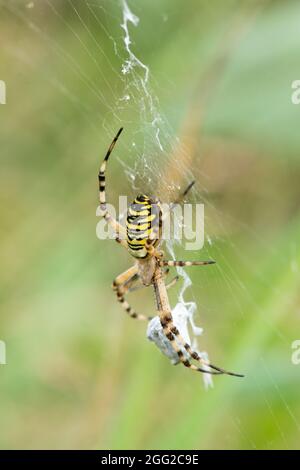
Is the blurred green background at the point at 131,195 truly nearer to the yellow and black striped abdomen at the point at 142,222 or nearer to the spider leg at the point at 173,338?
the spider leg at the point at 173,338

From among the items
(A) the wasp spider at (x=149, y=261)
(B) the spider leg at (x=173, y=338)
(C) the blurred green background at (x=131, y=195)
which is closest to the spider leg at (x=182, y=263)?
(A) the wasp spider at (x=149, y=261)

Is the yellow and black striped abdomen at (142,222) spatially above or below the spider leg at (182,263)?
above

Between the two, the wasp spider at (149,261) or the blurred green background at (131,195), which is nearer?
the wasp spider at (149,261)

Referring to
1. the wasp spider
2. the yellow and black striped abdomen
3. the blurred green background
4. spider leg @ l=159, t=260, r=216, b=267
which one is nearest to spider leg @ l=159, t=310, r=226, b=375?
the wasp spider

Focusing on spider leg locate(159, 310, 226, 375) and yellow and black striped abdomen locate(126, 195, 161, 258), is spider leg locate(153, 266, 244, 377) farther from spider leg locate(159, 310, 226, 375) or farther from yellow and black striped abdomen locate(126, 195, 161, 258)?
yellow and black striped abdomen locate(126, 195, 161, 258)

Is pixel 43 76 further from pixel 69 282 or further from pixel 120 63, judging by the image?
pixel 69 282

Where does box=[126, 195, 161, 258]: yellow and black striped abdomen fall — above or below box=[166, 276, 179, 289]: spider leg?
above

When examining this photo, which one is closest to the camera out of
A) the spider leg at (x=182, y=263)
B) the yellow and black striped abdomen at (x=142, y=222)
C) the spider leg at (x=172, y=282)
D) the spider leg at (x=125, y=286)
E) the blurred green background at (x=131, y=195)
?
the yellow and black striped abdomen at (x=142, y=222)
